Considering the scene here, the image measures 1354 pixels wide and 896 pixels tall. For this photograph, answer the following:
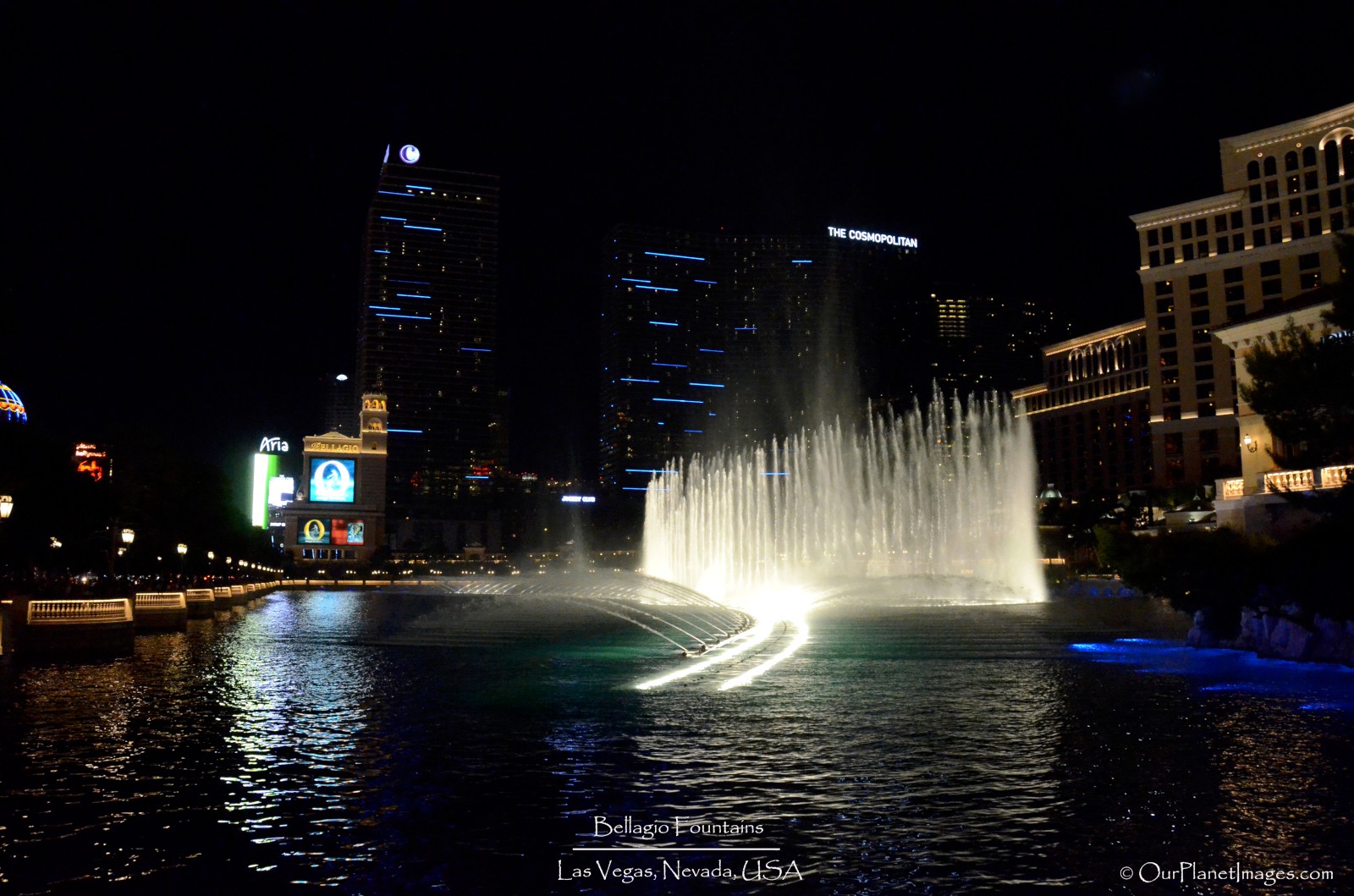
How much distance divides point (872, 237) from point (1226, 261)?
10213 cm

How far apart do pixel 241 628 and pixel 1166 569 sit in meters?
28.5

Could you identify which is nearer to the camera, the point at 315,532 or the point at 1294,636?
the point at 1294,636

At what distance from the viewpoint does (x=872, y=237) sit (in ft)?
603

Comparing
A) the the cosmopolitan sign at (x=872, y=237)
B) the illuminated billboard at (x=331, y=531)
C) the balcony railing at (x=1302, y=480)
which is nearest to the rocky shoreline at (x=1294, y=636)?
the balcony railing at (x=1302, y=480)

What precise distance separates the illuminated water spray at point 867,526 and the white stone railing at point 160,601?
24515 mm

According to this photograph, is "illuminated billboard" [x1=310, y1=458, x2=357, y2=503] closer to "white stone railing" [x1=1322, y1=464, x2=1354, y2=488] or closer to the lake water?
the lake water

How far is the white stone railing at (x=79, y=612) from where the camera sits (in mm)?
23641

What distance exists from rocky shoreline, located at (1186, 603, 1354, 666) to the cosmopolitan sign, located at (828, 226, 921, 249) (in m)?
164

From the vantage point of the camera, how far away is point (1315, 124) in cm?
7681

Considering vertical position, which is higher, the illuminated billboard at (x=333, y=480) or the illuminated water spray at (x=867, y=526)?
the illuminated billboard at (x=333, y=480)

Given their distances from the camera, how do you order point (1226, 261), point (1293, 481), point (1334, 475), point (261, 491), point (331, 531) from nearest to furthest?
point (1334, 475) < point (1293, 481) < point (1226, 261) < point (261, 491) < point (331, 531)

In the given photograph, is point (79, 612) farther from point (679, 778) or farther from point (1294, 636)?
point (1294, 636)

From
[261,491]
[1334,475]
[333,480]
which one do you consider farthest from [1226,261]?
[261,491]

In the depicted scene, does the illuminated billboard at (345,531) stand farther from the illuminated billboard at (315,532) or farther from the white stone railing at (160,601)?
the white stone railing at (160,601)
